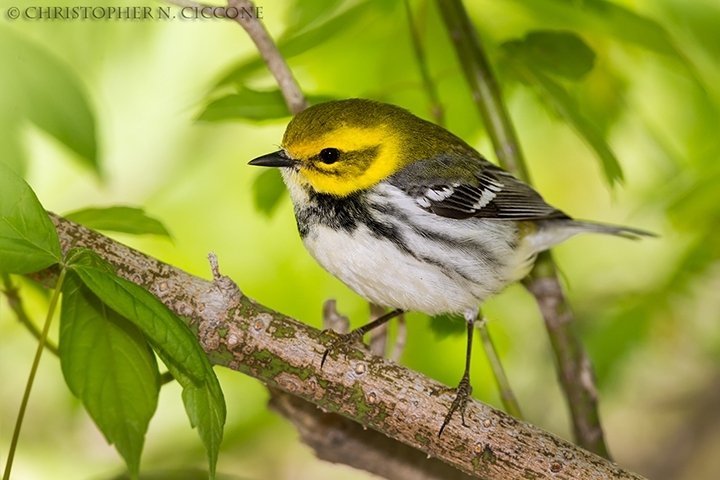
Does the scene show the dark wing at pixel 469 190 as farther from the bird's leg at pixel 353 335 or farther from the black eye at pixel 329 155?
the bird's leg at pixel 353 335

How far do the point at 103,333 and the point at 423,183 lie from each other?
1.26 m

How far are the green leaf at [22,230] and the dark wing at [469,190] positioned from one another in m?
1.23

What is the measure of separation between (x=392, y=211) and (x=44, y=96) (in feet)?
3.38

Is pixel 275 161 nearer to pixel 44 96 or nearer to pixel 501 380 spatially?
pixel 44 96

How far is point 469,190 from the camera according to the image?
257 centimetres

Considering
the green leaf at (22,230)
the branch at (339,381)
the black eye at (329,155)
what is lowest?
the green leaf at (22,230)

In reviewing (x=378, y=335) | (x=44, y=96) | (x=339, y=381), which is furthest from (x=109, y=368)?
(x=378, y=335)

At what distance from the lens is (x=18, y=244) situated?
1.36 m

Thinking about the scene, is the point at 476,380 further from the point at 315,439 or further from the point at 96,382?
the point at 96,382

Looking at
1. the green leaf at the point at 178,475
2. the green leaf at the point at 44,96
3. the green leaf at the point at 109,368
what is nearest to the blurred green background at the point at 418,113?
the green leaf at the point at 44,96

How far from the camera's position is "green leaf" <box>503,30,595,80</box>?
2.25 metres

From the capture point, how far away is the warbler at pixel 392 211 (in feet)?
7.32

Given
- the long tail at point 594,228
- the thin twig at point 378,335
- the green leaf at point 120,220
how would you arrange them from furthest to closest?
the long tail at point 594,228 → the thin twig at point 378,335 → the green leaf at point 120,220

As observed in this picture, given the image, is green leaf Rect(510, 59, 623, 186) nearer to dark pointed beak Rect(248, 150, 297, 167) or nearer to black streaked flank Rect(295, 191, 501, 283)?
black streaked flank Rect(295, 191, 501, 283)
